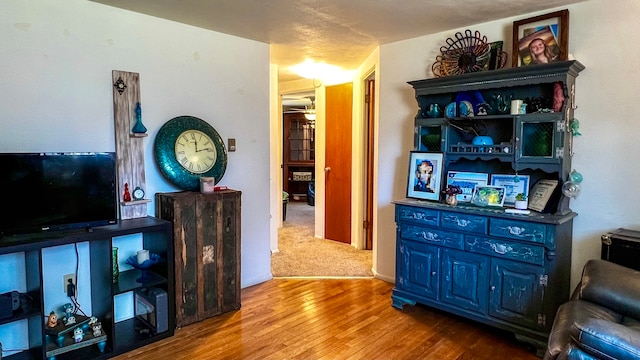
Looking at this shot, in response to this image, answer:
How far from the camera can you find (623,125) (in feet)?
8.13

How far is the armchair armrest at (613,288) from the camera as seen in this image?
1.83 metres

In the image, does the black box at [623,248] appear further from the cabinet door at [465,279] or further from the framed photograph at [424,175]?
the framed photograph at [424,175]

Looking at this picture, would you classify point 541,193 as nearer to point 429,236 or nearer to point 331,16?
point 429,236

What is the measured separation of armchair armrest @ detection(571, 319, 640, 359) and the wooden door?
379 cm

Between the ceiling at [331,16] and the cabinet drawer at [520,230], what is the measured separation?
1457mm

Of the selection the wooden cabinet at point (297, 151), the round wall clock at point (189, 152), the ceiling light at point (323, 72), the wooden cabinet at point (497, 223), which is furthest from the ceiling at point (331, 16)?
the wooden cabinet at point (297, 151)

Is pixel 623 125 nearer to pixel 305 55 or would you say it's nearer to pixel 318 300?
pixel 318 300

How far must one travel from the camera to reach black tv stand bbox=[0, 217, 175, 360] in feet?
7.04

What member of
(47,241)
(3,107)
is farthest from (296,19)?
(47,241)

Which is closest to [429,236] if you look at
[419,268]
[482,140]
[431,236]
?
[431,236]

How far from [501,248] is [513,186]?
1.65ft

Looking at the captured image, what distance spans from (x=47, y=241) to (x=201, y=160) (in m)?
1.23

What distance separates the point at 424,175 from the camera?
3.16 metres

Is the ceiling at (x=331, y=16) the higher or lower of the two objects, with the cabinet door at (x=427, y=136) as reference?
higher
